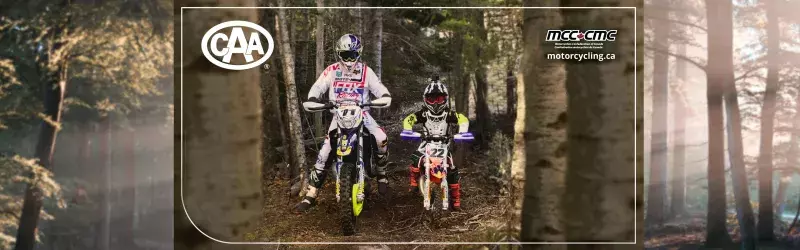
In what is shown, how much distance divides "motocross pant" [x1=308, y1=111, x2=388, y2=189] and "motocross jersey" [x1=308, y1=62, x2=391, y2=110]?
9 cm

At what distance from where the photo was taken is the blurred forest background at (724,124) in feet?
9.09

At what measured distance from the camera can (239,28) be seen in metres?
2.48

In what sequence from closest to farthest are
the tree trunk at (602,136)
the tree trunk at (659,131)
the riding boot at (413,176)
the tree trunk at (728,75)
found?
the tree trunk at (602,136), the riding boot at (413,176), the tree trunk at (659,131), the tree trunk at (728,75)

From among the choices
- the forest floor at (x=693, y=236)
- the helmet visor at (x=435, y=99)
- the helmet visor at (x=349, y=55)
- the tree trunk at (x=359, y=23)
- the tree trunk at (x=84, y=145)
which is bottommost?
the forest floor at (x=693, y=236)

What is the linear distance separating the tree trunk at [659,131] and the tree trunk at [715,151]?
0.92 feet

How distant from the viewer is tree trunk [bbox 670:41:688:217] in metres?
2.79

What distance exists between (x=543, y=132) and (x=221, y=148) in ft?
5.11

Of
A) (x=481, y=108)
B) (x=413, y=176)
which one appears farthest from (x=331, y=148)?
(x=481, y=108)

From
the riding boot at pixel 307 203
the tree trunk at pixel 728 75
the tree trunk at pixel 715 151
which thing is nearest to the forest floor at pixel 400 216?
the riding boot at pixel 307 203

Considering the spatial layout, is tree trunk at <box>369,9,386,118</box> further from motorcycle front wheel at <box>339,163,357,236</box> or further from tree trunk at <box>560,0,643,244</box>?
tree trunk at <box>560,0,643,244</box>

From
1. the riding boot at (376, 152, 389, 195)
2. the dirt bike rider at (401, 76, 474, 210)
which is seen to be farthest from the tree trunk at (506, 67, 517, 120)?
the riding boot at (376, 152, 389, 195)

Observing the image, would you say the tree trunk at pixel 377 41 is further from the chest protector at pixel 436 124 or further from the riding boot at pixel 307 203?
the riding boot at pixel 307 203

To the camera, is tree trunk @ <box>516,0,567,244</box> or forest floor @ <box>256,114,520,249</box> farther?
forest floor @ <box>256,114,520,249</box>

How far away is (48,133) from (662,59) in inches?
138
